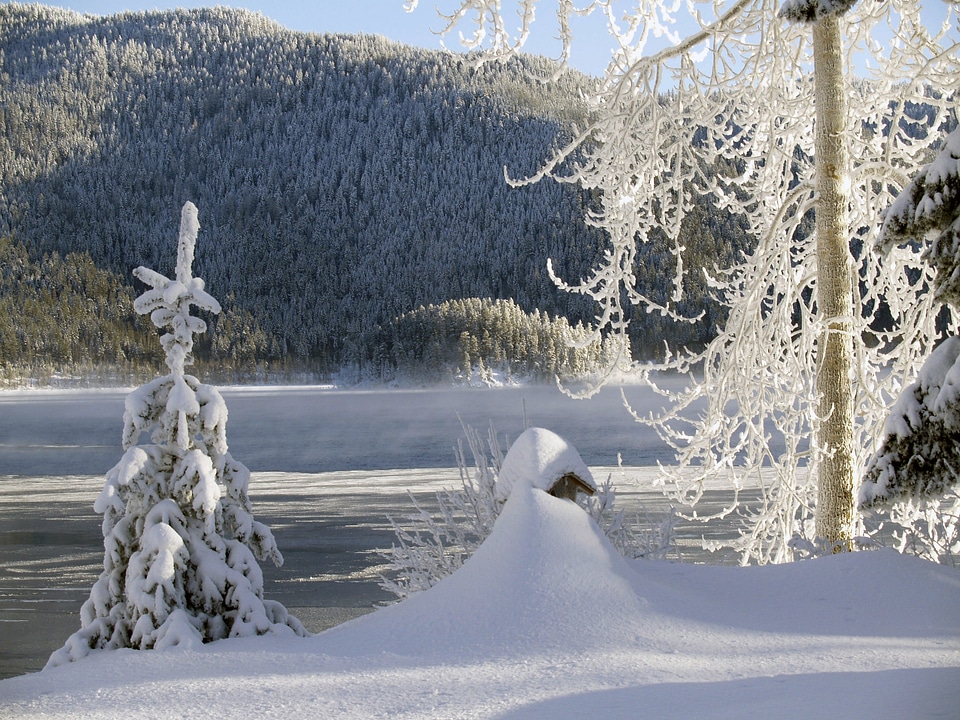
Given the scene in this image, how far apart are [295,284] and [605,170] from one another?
127 metres

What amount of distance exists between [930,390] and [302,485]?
2368 centimetres

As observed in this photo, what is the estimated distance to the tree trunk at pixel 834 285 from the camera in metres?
5.96

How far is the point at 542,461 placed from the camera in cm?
504

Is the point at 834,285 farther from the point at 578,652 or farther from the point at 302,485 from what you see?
the point at 302,485

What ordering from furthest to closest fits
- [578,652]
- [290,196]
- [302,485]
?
1. [290,196]
2. [302,485]
3. [578,652]

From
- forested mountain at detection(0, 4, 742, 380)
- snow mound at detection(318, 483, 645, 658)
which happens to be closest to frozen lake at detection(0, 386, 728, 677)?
snow mound at detection(318, 483, 645, 658)

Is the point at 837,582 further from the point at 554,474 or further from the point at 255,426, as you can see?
the point at 255,426

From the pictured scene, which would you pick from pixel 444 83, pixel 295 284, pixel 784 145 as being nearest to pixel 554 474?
pixel 784 145

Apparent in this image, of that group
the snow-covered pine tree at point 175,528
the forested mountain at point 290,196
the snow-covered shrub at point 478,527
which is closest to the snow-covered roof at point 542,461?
the snow-covered shrub at point 478,527

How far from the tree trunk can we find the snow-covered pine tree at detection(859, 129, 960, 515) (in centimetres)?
324

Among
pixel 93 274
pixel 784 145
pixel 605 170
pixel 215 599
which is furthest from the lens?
pixel 93 274

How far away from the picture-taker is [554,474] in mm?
5035

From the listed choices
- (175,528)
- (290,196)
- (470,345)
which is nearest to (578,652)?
(175,528)

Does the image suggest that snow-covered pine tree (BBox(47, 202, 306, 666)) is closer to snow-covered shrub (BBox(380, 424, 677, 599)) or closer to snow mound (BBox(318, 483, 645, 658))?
snow mound (BBox(318, 483, 645, 658))
